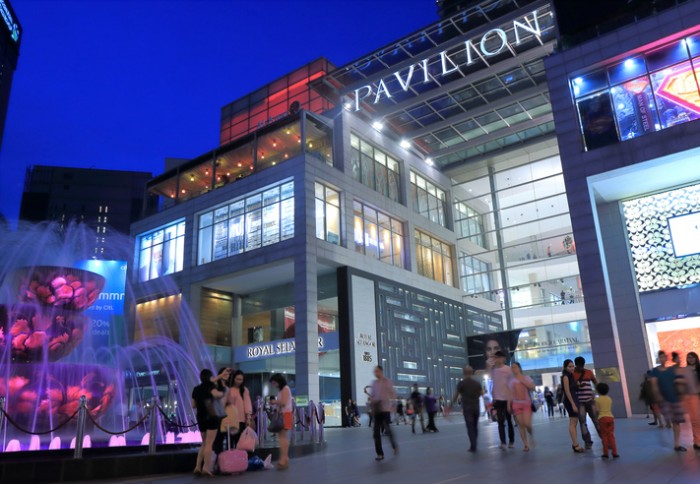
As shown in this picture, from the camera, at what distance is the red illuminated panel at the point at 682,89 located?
2198cm

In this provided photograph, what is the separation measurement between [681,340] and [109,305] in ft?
121

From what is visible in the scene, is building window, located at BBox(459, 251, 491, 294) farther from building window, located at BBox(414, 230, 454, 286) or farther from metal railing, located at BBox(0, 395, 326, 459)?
metal railing, located at BBox(0, 395, 326, 459)

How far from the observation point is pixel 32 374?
1230 cm

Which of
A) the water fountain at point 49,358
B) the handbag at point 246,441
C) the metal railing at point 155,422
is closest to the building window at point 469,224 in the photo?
the metal railing at point 155,422

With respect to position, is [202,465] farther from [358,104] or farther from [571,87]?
[358,104]

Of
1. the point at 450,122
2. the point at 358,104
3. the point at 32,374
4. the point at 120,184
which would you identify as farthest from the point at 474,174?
the point at 120,184

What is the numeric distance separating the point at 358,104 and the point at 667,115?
2044 centimetres

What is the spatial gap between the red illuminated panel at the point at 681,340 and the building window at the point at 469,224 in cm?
2496

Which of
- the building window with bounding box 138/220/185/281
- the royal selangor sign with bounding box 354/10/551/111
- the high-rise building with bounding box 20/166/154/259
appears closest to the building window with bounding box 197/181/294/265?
the building window with bounding box 138/220/185/281

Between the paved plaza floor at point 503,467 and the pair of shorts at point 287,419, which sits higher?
the pair of shorts at point 287,419

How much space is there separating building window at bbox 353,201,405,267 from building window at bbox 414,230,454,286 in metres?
2.50

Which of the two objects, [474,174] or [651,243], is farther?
[474,174]

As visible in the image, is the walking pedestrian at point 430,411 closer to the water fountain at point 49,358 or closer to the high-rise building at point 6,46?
the water fountain at point 49,358

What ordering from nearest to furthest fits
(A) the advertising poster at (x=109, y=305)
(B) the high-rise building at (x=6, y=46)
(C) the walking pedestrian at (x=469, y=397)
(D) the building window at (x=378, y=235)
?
1. (C) the walking pedestrian at (x=469, y=397)
2. (D) the building window at (x=378, y=235)
3. (A) the advertising poster at (x=109, y=305)
4. (B) the high-rise building at (x=6, y=46)
